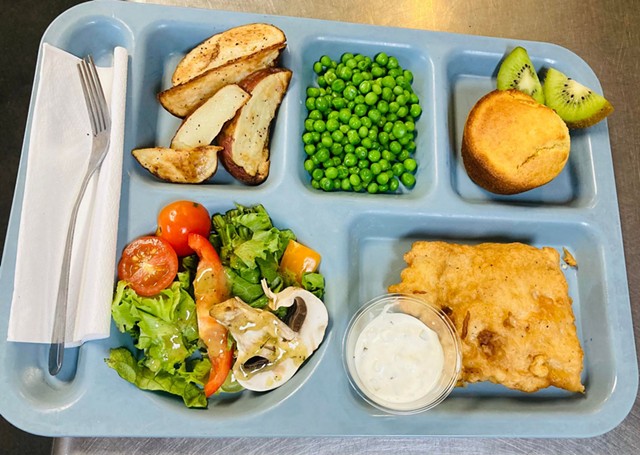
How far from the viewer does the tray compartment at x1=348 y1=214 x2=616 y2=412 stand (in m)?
2.55

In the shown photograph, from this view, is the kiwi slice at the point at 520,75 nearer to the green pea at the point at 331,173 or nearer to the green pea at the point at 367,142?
the green pea at the point at 367,142

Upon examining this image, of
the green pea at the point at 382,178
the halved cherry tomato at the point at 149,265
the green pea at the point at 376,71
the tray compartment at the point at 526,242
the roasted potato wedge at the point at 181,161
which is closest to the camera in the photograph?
the halved cherry tomato at the point at 149,265

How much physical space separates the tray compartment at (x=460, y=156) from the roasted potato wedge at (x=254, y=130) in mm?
993

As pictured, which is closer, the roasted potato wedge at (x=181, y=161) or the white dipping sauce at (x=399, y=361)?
the white dipping sauce at (x=399, y=361)

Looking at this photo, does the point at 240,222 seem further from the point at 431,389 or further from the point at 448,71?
the point at 448,71

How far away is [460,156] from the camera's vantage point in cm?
283

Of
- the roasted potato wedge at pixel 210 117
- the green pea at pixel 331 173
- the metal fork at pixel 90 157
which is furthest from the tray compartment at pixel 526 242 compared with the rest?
the metal fork at pixel 90 157

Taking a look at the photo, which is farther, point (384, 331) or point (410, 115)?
point (410, 115)

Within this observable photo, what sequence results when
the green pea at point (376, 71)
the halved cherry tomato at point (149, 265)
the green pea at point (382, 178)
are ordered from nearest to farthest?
the halved cherry tomato at point (149, 265), the green pea at point (382, 178), the green pea at point (376, 71)

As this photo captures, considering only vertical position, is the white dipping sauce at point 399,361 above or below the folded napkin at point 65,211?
below

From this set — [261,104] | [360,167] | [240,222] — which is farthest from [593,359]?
[261,104]

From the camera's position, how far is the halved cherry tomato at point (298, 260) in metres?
2.45

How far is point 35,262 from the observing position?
2.19 meters

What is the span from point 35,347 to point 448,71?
254 centimetres
